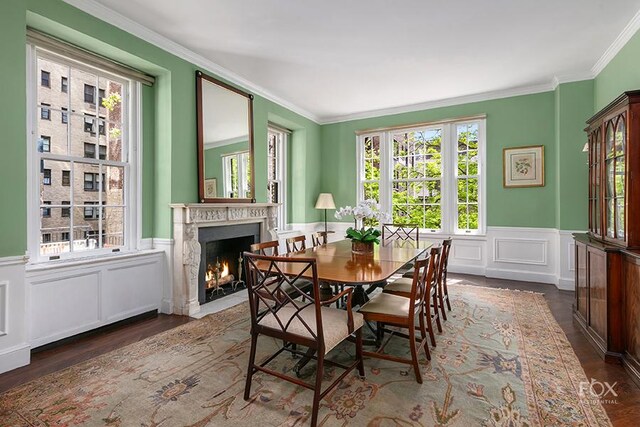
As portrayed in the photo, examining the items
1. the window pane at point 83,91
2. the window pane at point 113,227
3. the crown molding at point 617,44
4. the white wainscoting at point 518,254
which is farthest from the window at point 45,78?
the crown molding at point 617,44

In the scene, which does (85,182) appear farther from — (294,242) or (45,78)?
(294,242)

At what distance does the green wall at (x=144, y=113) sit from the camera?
2.36 meters

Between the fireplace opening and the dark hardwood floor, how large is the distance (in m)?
0.68

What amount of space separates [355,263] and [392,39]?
249 cm

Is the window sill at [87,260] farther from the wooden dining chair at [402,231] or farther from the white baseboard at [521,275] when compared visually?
the white baseboard at [521,275]

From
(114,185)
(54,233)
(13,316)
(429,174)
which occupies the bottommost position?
(13,316)

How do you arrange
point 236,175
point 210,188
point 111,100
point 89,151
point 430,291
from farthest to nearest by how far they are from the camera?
point 236,175 → point 210,188 → point 111,100 → point 89,151 → point 430,291

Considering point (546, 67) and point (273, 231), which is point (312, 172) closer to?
point (273, 231)

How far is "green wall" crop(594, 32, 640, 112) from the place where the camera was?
319cm

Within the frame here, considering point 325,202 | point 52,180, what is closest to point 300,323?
point 52,180

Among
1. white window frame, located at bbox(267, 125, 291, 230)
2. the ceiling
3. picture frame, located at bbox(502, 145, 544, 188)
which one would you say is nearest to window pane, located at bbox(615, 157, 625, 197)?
the ceiling

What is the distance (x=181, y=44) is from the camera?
355 centimetres

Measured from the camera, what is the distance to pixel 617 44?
3.55 m

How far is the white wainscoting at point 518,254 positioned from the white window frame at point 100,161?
8.54 ft
